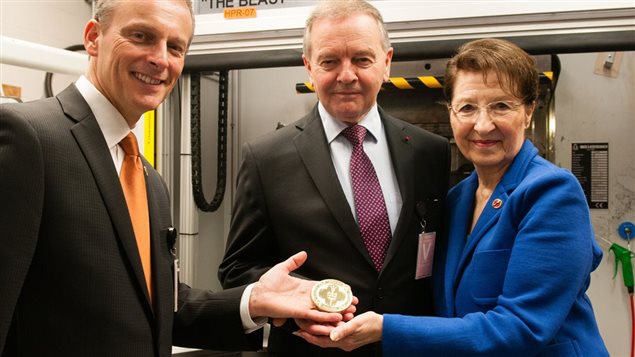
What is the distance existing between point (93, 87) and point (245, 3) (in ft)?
4.93

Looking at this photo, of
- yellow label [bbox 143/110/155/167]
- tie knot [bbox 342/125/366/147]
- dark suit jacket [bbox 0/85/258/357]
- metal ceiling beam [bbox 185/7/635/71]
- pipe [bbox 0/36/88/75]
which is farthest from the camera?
yellow label [bbox 143/110/155/167]

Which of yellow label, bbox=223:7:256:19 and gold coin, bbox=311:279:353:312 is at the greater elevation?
yellow label, bbox=223:7:256:19

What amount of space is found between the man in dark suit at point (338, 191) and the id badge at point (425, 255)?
0.08ft

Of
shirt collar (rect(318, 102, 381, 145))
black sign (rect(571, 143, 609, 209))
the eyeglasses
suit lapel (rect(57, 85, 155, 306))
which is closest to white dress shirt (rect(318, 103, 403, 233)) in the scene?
shirt collar (rect(318, 102, 381, 145))

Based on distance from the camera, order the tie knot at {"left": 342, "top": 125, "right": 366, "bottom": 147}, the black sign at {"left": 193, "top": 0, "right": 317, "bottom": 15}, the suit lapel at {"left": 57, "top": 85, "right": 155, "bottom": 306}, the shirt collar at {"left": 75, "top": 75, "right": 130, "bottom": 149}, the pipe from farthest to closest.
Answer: the black sign at {"left": 193, "top": 0, "right": 317, "bottom": 15} < the pipe < the tie knot at {"left": 342, "top": 125, "right": 366, "bottom": 147} < the shirt collar at {"left": 75, "top": 75, "right": 130, "bottom": 149} < the suit lapel at {"left": 57, "top": 85, "right": 155, "bottom": 306}

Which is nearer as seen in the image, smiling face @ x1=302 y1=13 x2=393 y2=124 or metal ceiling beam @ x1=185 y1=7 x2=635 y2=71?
smiling face @ x1=302 y1=13 x2=393 y2=124

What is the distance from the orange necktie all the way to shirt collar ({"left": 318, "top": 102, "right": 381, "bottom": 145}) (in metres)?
0.66

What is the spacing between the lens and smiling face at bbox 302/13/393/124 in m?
1.65

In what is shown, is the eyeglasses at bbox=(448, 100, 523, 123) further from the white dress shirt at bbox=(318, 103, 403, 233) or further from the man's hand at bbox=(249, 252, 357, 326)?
the man's hand at bbox=(249, 252, 357, 326)

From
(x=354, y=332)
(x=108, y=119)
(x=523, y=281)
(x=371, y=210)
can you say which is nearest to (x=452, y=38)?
(x=371, y=210)

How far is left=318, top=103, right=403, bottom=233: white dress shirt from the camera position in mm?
1695

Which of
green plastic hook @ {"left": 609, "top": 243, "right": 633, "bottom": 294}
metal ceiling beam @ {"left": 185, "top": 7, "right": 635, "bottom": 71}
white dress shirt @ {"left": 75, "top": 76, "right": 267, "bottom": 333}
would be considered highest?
metal ceiling beam @ {"left": 185, "top": 7, "right": 635, "bottom": 71}

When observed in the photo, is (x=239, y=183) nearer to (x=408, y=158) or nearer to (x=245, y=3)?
(x=408, y=158)

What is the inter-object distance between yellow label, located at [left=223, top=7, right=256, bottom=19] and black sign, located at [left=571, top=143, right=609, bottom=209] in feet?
6.34
